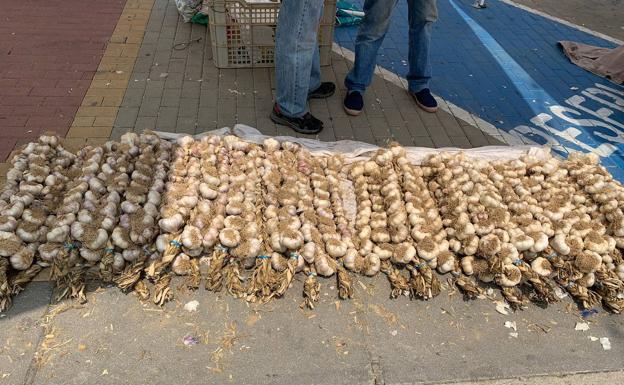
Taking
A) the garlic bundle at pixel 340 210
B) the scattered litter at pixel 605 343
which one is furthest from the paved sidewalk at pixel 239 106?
the scattered litter at pixel 605 343

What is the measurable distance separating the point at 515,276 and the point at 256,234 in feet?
5.12

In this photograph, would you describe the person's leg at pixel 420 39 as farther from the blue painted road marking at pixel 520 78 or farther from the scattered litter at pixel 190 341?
the scattered litter at pixel 190 341

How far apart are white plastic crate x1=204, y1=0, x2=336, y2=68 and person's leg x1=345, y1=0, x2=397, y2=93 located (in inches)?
21.8

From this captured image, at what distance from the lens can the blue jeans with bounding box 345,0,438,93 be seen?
3791 millimetres

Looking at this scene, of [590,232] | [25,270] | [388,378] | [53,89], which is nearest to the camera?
[388,378]

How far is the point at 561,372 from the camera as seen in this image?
233 cm

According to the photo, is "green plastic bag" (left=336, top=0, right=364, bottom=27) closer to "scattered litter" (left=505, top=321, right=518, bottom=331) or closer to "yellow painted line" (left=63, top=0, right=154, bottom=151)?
"yellow painted line" (left=63, top=0, right=154, bottom=151)

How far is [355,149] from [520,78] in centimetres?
271

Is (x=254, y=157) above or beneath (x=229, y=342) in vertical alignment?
above

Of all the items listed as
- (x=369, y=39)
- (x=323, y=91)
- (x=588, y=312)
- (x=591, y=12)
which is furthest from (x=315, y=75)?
(x=591, y=12)

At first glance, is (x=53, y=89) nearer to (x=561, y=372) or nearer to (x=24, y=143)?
(x=24, y=143)

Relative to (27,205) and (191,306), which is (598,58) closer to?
(191,306)

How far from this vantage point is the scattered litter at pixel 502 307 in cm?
261

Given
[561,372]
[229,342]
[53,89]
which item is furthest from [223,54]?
[561,372]
